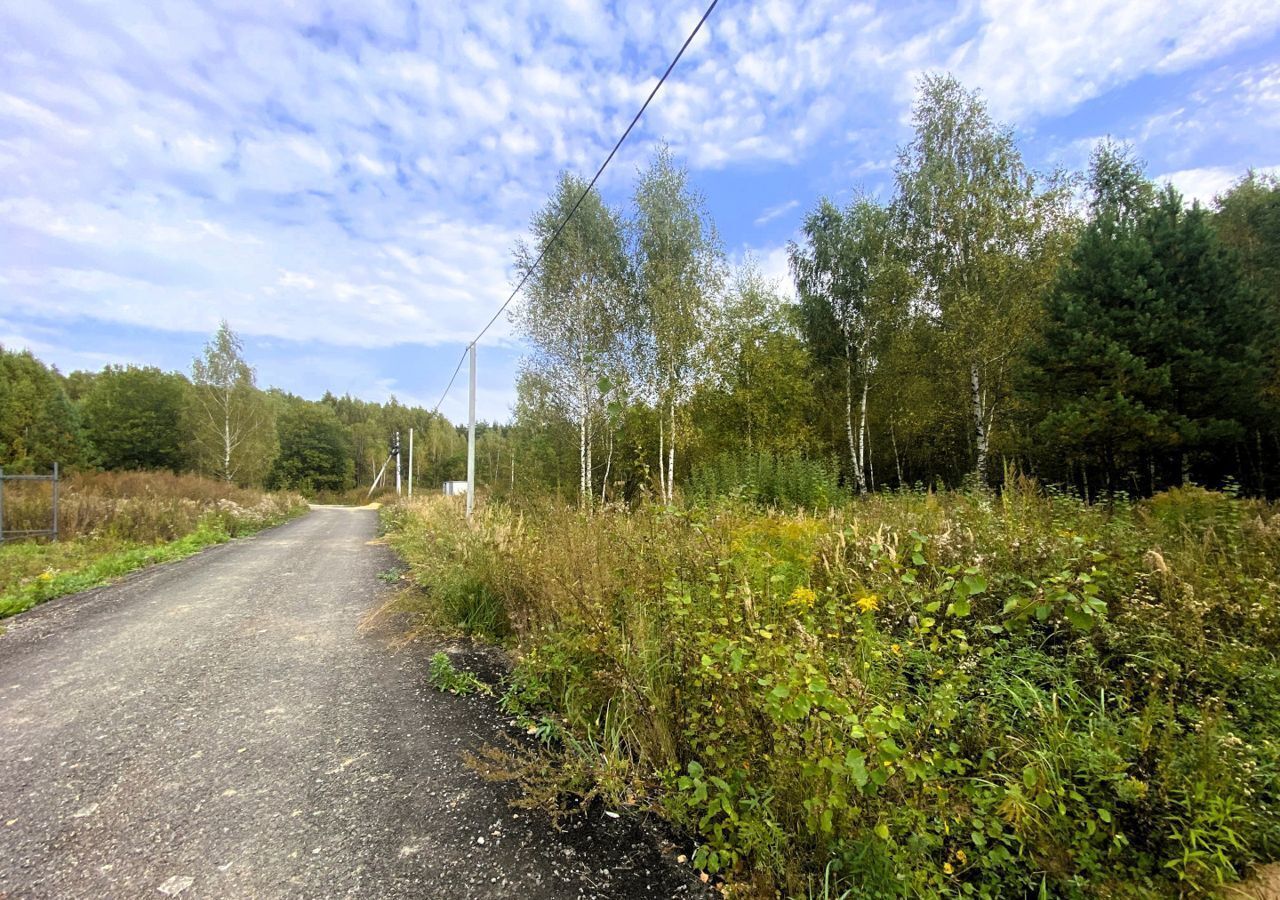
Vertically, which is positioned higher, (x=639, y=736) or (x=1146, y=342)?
(x=1146, y=342)

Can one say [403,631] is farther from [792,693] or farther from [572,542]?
[792,693]

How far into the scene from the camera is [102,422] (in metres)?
34.1

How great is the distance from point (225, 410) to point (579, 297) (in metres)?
24.7

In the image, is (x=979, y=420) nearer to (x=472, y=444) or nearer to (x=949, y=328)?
(x=949, y=328)

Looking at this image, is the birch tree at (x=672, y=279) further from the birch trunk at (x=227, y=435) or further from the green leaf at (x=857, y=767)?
the birch trunk at (x=227, y=435)

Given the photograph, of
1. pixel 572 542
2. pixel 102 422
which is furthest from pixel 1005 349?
pixel 102 422

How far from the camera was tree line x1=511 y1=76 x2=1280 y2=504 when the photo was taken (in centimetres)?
1182

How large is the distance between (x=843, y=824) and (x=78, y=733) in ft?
13.3

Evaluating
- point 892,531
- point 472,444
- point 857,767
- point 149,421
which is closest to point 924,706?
point 857,767

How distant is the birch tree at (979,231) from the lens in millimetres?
13949

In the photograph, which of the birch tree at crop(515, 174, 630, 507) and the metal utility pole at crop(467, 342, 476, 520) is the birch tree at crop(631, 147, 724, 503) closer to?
the birch tree at crop(515, 174, 630, 507)

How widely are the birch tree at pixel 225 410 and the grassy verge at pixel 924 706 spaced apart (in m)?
32.4

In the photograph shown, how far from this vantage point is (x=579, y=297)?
1477 cm

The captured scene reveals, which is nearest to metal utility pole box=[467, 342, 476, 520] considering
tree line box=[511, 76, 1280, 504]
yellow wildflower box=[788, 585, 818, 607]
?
tree line box=[511, 76, 1280, 504]
